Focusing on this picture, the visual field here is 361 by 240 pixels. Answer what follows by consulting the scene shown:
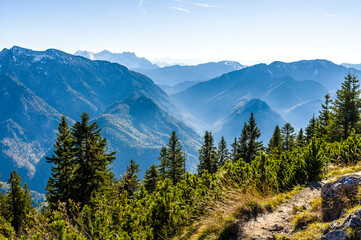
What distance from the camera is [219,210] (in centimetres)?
614

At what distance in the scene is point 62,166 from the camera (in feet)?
74.1

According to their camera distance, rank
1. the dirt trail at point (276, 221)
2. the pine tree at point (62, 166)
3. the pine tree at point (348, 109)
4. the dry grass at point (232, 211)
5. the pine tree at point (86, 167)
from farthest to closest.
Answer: the pine tree at point (348, 109) < the pine tree at point (62, 166) < the pine tree at point (86, 167) < the dry grass at point (232, 211) < the dirt trail at point (276, 221)

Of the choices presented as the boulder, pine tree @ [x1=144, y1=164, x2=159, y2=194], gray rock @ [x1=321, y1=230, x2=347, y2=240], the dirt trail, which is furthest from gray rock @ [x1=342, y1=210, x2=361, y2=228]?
pine tree @ [x1=144, y1=164, x2=159, y2=194]

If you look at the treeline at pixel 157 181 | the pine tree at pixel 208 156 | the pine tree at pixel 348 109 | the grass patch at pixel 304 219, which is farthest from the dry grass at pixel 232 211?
the pine tree at pixel 208 156

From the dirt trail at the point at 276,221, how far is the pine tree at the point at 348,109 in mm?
25204

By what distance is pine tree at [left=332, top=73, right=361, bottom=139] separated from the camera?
1038 inches

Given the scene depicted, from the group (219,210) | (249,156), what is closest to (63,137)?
(219,210)

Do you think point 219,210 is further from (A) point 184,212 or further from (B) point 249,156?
(B) point 249,156

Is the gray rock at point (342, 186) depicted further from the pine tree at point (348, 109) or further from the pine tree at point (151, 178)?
the pine tree at point (151, 178)

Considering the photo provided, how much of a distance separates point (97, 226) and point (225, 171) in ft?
15.4

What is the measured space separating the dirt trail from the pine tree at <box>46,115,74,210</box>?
803 inches

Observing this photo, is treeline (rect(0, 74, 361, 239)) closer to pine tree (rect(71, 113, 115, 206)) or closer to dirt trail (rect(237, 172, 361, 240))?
pine tree (rect(71, 113, 115, 206))

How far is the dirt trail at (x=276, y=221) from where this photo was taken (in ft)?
16.5

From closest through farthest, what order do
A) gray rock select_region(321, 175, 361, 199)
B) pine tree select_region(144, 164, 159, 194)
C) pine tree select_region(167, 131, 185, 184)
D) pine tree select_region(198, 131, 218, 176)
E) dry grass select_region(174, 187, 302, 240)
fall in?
gray rock select_region(321, 175, 361, 199), dry grass select_region(174, 187, 302, 240), pine tree select_region(144, 164, 159, 194), pine tree select_region(167, 131, 185, 184), pine tree select_region(198, 131, 218, 176)
